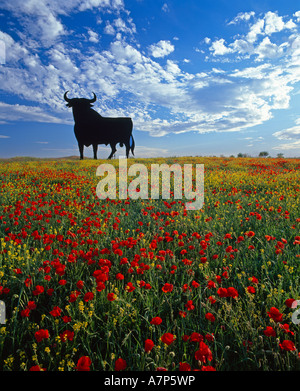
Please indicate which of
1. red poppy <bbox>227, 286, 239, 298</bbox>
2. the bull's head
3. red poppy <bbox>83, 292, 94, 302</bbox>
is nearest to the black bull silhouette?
the bull's head

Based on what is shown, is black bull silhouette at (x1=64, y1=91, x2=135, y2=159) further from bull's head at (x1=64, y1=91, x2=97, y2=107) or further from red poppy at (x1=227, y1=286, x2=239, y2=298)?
red poppy at (x1=227, y1=286, x2=239, y2=298)

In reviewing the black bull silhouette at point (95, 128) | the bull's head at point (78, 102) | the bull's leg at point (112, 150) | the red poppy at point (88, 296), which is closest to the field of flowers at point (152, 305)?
the red poppy at point (88, 296)

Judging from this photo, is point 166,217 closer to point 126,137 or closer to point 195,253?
point 195,253

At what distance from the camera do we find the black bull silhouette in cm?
2133

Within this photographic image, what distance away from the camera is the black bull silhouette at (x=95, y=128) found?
21328 millimetres

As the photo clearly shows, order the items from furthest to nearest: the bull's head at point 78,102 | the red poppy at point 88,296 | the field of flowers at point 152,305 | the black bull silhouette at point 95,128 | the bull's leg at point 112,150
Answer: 1. the bull's leg at point 112,150
2. the black bull silhouette at point 95,128
3. the bull's head at point 78,102
4. the red poppy at point 88,296
5. the field of flowers at point 152,305

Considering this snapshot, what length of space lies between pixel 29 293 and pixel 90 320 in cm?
95

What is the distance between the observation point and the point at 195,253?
3.23 m

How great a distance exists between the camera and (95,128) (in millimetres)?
22000

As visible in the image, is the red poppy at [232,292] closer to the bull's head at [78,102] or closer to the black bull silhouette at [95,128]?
the black bull silhouette at [95,128]

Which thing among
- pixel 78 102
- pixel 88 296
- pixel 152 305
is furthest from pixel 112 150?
pixel 88 296

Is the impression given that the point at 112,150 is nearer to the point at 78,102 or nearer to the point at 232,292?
the point at 78,102

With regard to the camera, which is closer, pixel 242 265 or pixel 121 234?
pixel 242 265
